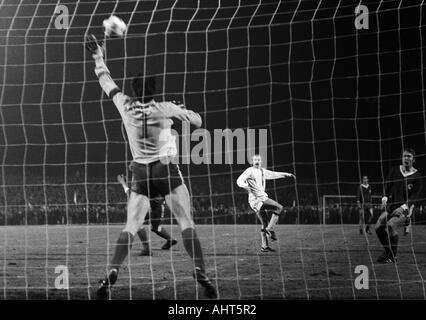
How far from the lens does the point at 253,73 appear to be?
43.1ft

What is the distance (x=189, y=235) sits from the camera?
19.0 ft

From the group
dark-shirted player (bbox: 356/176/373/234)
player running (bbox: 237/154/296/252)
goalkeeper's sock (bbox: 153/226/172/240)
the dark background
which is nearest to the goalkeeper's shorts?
goalkeeper's sock (bbox: 153/226/172/240)

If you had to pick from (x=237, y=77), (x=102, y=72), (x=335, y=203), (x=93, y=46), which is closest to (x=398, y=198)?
(x=102, y=72)

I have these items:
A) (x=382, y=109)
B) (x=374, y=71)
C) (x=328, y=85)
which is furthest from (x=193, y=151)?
(x=382, y=109)

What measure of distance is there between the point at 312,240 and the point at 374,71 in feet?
12.1

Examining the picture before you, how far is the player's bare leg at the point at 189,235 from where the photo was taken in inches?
225

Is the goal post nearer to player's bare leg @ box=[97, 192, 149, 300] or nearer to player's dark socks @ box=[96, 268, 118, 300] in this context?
player's bare leg @ box=[97, 192, 149, 300]

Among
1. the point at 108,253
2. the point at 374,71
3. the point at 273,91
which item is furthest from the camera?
the point at 273,91

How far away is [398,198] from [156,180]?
356cm

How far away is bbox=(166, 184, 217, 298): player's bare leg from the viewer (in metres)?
5.71

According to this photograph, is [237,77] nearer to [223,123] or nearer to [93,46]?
[223,123]

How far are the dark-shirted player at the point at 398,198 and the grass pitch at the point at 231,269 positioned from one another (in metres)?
0.41

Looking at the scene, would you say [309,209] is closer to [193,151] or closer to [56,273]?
[193,151]
